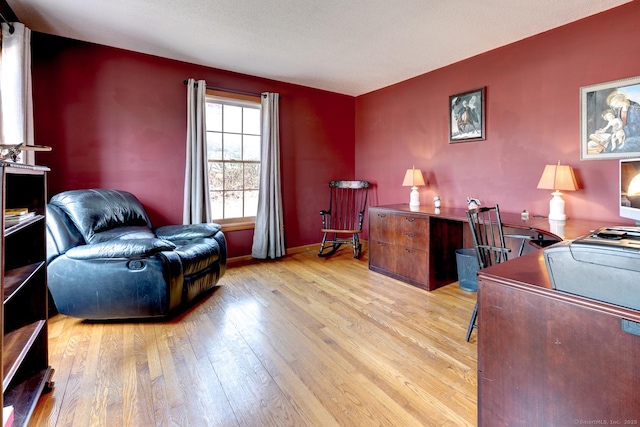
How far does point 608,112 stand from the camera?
99.3 inches

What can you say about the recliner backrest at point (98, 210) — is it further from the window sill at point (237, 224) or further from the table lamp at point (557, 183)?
the table lamp at point (557, 183)

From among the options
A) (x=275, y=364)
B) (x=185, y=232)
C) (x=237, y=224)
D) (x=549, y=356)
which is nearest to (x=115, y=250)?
(x=185, y=232)

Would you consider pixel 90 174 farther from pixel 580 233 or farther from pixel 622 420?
pixel 580 233

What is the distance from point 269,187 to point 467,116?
2.56m

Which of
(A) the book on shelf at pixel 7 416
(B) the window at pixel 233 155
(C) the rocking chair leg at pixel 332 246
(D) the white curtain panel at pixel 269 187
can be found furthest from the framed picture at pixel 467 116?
(A) the book on shelf at pixel 7 416

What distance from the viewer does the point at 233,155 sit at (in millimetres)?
4148

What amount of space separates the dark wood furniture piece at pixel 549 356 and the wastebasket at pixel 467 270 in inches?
78.4

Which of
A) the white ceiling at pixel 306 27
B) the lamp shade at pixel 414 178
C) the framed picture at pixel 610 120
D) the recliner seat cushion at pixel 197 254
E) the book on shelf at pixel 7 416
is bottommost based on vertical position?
the book on shelf at pixel 7 416

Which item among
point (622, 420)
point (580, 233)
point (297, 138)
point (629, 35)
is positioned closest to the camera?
point (622, 420)

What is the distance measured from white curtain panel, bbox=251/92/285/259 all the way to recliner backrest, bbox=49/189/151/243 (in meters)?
1.41

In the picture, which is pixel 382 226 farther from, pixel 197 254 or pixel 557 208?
pixel 197 254

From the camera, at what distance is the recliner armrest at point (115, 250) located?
2.22 meters

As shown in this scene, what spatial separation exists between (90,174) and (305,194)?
8.61ft

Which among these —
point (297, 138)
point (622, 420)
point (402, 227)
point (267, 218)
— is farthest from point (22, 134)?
point (622, 420)
